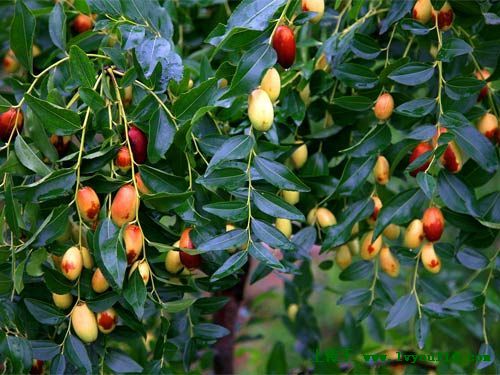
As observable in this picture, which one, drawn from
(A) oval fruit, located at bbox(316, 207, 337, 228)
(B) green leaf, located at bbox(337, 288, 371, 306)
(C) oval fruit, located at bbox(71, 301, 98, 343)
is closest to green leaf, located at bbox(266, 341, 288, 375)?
(B) green leaf, located at bbox(337, 288, 371, 306)

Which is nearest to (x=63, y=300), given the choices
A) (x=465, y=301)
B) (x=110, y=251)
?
(x=110, y=251)

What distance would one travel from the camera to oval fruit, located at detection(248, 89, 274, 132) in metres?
0.69

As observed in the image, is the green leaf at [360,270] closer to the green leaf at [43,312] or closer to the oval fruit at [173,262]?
the oval fruit at [173,262]

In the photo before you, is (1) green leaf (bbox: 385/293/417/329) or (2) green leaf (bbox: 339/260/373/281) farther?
(2) green leaf (bbox: 339/260/373/281)

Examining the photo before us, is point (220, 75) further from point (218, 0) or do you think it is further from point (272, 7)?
point (218, 0)

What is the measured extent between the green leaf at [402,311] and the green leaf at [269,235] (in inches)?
8.0

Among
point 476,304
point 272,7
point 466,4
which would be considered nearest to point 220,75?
point 272,7

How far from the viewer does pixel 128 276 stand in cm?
72

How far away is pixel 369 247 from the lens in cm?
88

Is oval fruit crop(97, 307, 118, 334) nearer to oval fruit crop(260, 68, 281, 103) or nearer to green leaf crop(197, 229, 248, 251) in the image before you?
green leaf crop(197, 229, 248, 251)

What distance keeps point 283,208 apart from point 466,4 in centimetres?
32

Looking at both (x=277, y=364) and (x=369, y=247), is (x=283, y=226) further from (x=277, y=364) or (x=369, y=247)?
(x=277, y=364)

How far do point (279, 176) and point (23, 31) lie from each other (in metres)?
0.30

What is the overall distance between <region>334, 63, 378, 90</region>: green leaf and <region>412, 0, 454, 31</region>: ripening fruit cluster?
0.26 ft
